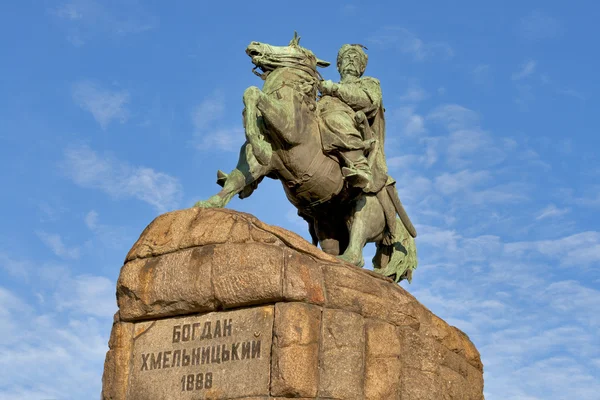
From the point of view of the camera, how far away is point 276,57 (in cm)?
1039

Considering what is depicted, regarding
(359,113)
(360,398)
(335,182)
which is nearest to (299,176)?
(335,182)

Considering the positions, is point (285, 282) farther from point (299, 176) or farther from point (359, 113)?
point (359, 113)

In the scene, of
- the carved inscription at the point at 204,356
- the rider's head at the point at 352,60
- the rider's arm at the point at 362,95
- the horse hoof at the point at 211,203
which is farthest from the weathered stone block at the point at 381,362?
the rider's head at the point at 352,60

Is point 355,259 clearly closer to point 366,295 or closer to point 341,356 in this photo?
point 366,295

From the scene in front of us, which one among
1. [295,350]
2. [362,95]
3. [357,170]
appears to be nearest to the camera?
[295,350]

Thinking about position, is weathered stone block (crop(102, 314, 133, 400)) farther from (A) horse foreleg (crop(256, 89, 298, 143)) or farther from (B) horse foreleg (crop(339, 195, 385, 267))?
(B) horse foreleg (crop(339, 195, 385, 267))

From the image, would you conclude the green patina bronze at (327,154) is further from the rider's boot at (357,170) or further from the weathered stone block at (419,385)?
the weathered stone block at (419,385)

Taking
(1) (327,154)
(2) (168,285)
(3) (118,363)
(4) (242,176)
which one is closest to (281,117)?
(4) (242,176)

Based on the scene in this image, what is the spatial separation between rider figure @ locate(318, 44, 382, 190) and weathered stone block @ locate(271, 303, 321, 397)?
8.23 feet

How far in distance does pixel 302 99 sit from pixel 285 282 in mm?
2676

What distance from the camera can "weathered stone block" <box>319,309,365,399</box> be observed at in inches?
317

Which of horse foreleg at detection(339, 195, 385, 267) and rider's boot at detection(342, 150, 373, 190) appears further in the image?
horse foreleg at detection(339, 195, 385, 267)

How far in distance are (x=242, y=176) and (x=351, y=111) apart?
177 centimetres

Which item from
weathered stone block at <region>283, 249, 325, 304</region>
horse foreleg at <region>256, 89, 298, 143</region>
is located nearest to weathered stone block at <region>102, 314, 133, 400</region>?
weathered stone block at <region>283, 249, 325, 304</region>
